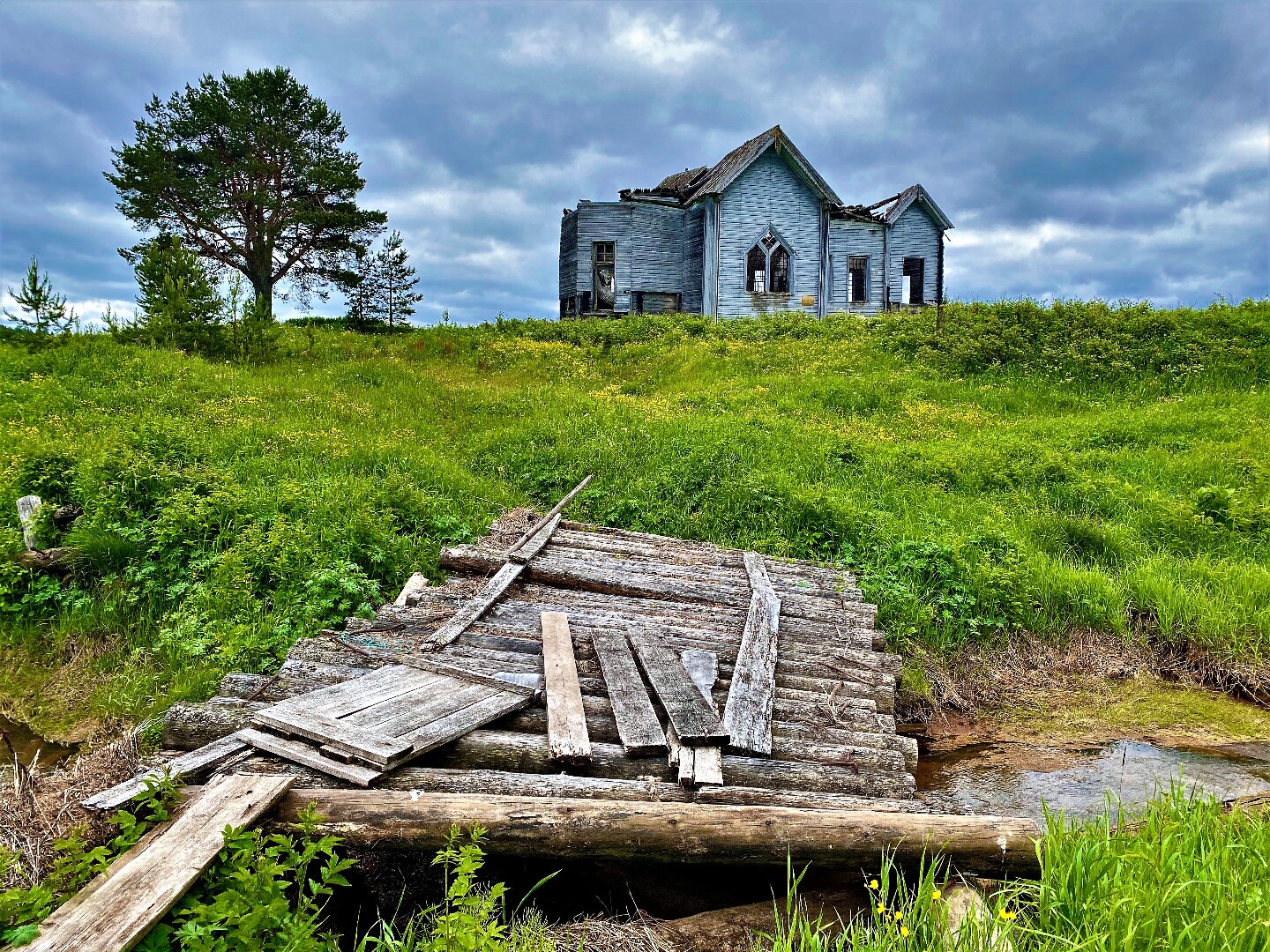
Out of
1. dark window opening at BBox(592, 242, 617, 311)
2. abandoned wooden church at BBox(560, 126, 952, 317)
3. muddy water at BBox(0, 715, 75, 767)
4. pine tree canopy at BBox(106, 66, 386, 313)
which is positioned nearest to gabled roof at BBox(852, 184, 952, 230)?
abandoned wooden church at BBox(560, 126, 952, 317)

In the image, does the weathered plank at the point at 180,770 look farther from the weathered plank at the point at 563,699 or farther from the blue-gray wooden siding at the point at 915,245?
the blue-gray wooden siding at the point at 915,245

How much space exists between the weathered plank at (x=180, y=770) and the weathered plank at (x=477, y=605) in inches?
67.9

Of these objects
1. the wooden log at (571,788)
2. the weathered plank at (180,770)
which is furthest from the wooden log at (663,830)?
the weathered plank at (180,770)

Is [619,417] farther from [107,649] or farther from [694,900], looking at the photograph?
[694,900]

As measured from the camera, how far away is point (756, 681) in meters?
5.20

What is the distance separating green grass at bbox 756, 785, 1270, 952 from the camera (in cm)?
291

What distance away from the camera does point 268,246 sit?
2886 cm

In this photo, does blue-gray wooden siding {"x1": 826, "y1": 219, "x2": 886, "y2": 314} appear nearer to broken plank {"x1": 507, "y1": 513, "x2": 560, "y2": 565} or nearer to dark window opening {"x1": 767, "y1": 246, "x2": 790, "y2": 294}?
dark window opening {"x1": 767, "y1": 246, "x2": 790, "y2": 294}

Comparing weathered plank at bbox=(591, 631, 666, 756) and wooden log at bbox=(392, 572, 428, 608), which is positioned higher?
wooden log at bbox=(392, 572, 428, 608)

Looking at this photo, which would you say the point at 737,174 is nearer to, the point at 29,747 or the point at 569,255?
the point at 569,255

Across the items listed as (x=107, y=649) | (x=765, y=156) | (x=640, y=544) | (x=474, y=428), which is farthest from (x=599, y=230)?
(x=107, y=649)

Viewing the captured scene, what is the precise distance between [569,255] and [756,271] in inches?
310

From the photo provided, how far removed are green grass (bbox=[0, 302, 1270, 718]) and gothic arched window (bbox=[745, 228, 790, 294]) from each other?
975 centimetres

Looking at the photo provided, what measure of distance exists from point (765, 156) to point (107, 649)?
27.2m
